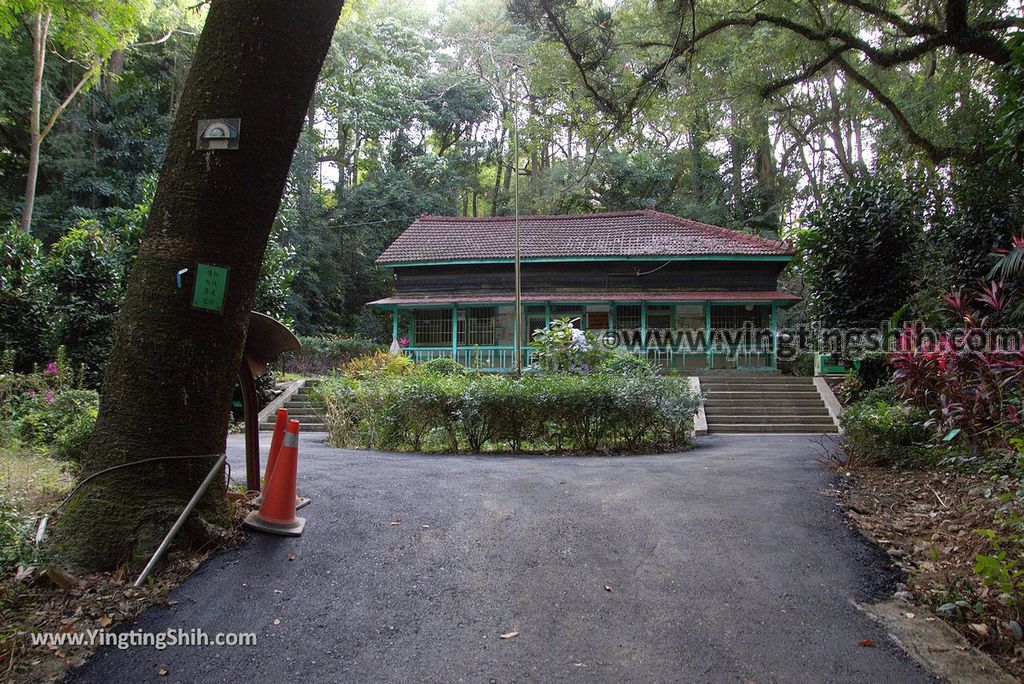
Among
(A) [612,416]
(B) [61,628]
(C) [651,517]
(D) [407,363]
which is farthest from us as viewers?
(D) [407,363]

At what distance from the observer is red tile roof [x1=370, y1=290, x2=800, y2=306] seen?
19906 millimetres

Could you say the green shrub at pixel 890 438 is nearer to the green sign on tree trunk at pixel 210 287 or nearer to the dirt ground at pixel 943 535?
the dirt ground at pixel 943 535

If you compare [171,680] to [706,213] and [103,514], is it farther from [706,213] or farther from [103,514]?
[706,213]

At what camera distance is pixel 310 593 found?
3.53 metres

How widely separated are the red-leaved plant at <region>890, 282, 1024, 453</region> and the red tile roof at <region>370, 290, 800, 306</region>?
11.7 m

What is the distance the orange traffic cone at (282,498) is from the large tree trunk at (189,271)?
409mm

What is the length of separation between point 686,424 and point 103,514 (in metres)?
8.55

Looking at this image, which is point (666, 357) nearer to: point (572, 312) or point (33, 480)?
point (572, 312)

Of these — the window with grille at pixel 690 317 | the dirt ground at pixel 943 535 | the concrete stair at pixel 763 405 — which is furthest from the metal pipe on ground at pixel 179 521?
the window with grille at pixel 690 317

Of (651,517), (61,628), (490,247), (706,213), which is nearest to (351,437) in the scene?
(651,517)

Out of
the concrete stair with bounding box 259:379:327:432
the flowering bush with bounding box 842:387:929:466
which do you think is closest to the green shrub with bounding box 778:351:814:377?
the flowering bush with bounding box 842:387:929:466

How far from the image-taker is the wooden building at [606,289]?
20.4 meters

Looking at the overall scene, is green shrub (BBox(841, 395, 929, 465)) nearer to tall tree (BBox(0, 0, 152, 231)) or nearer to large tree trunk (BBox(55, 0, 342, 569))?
large tree trunk (BBox(55, 0, 342, 569))

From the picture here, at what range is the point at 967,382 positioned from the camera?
6.77 metres
